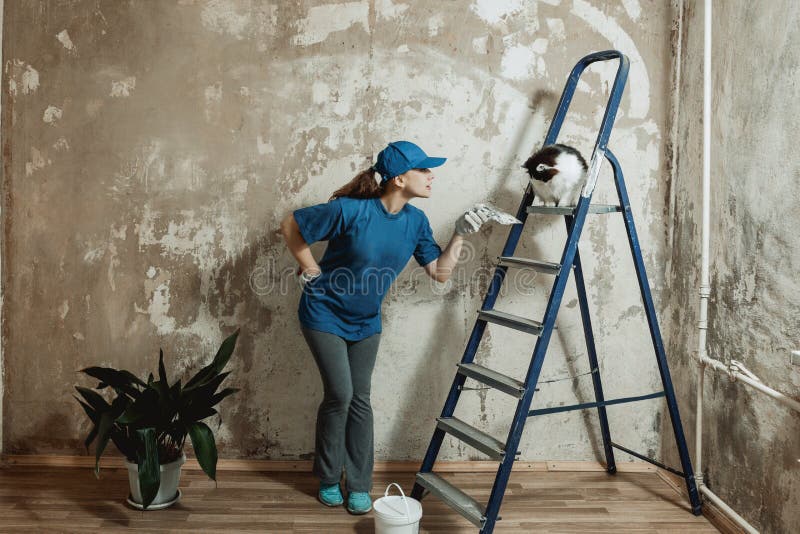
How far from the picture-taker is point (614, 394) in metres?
3.14

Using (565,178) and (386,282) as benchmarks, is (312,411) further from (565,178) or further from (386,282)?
(565,178)

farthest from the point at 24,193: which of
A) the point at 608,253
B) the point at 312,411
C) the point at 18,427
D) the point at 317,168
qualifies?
the point at 608,253

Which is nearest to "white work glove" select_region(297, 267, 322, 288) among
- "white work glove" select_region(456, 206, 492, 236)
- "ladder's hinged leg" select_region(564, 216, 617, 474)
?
"white work glove" select_region(456, 206, 492, 236)

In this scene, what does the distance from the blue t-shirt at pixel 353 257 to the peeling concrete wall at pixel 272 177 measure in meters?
0.38

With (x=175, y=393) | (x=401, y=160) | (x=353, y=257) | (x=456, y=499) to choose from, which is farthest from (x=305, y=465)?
(x=401, y=160)

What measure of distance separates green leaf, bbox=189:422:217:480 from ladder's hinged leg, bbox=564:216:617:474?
5.39 feet

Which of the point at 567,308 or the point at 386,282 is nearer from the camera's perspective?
the point at 386,282

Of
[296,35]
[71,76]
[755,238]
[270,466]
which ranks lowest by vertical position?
[270,466]

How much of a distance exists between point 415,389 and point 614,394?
0.94 meters

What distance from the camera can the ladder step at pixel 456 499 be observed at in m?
2.37

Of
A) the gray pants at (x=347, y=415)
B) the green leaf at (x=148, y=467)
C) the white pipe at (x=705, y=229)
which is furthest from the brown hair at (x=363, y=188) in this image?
the white pipe at (x=705, y=229)

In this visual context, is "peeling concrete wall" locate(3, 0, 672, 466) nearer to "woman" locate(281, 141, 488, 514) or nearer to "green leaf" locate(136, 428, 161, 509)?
"woman" locate(281, 141, 488, 514)

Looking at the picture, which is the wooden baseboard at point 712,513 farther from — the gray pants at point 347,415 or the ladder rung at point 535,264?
the gray pants at point 347,415

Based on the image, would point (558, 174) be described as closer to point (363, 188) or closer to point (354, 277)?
point (363, 188)
